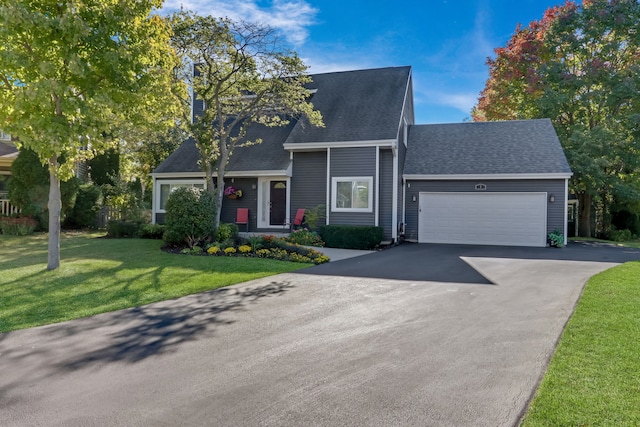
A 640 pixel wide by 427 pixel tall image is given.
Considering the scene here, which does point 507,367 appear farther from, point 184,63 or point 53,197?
point 184,63

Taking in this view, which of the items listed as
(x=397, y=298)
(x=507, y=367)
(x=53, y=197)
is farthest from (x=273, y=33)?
(x=507, y=367)

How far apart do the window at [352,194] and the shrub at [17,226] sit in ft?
36.6

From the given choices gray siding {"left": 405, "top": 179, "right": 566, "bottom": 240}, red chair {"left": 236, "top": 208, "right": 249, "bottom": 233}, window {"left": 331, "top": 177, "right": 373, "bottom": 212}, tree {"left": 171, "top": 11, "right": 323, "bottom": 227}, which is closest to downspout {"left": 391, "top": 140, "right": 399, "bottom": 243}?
window {"left": 331, "top": 177, "right": 373, "bottom": 212}

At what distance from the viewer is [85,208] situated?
1800 centimetres

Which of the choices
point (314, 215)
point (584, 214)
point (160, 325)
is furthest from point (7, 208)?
point (584, 214)

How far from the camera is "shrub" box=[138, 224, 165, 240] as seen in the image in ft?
48.6

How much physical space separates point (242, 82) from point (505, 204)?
1041 cm

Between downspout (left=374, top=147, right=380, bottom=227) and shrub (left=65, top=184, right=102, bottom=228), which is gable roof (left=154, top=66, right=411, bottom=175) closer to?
downspout (left=374, top=147, right=380, bottom=227)

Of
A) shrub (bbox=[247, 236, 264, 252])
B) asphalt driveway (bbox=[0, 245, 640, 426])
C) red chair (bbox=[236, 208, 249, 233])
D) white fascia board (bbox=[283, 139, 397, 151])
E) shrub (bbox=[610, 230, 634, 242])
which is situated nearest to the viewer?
asphalt driveway (bbox=[0, 245, 640, 426])

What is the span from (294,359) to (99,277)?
540 centimetres

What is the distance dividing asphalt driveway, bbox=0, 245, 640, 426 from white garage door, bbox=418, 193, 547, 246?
8.64m

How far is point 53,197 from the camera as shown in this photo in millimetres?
8359

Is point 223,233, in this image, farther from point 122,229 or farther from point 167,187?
point 167,187

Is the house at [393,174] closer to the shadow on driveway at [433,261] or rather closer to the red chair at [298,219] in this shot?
the red chair at [298,219]
